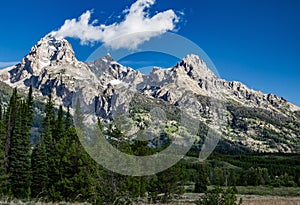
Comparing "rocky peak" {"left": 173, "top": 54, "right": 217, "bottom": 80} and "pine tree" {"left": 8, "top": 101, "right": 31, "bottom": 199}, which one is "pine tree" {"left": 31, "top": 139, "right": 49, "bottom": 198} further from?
"rocky peak" {"left": 173, "top": 54, "right": 217, "bottom": 80}

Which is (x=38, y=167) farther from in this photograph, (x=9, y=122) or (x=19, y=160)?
(x=9, y=122)

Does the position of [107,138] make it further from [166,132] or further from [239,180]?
[239,180]

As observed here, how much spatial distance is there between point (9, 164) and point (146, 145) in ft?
122

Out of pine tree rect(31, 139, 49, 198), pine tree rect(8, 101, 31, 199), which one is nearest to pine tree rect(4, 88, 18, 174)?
pine tree rect(8, 101, 31, 199)

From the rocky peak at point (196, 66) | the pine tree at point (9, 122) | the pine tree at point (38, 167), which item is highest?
the pine tree at point (9, 122)

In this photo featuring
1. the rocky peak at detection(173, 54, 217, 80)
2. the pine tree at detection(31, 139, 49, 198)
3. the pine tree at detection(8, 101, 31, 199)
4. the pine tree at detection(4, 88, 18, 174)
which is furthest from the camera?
the pine tree at detection(4, 88, 18, 174)

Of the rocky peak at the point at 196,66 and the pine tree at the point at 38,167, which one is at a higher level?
the rocky peak at the point at 196,66

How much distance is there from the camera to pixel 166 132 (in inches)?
797

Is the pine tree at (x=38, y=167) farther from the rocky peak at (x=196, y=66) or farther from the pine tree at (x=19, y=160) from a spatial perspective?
the rocky peak at (x=196, y=66)

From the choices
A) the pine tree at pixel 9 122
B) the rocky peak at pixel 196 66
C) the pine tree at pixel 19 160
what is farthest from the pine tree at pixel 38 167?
the rocky peak at pixel 196 66

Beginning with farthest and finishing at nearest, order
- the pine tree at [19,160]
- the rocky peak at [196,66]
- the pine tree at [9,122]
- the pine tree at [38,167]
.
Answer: the pine tree at [9,122] < the pine tree at [19,160] < the pine tree at [38,167] < the rocky peak at [196,66]

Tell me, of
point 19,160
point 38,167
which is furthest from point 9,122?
point 38,167

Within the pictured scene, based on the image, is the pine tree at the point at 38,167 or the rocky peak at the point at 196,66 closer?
the rocky peak at the point at 196,66

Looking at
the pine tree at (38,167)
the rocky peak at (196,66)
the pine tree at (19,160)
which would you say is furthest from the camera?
the pine tree at (19,160)
